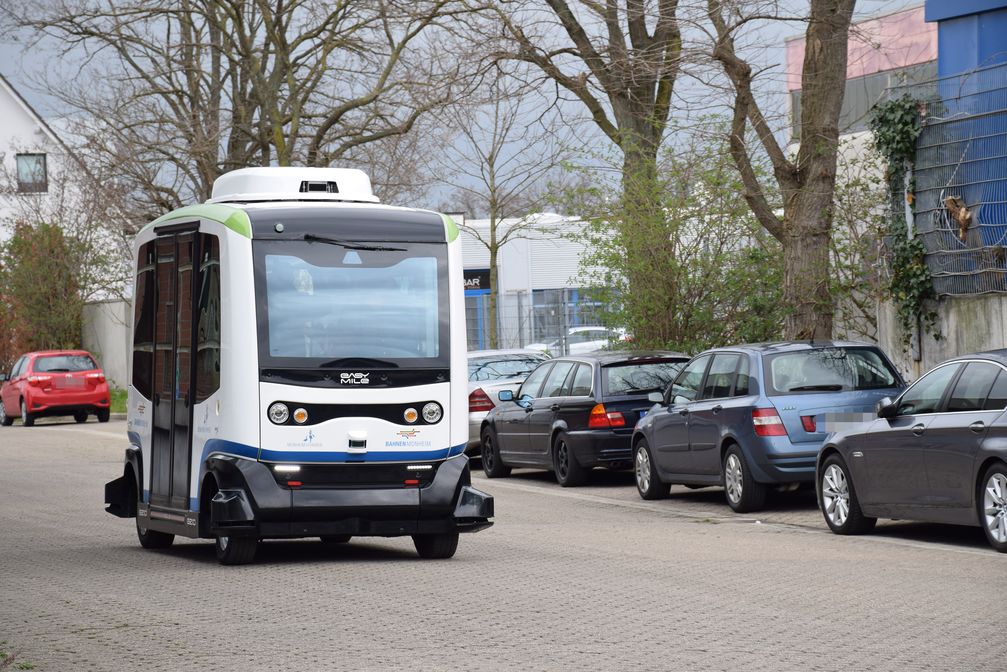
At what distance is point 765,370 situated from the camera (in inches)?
623

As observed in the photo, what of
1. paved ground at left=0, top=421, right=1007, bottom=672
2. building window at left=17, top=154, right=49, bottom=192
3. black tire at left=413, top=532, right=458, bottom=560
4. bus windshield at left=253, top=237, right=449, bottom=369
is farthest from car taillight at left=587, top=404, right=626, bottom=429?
building window at left=17, top=154, right=49, bottom=192

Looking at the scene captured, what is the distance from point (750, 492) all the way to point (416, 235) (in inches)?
206

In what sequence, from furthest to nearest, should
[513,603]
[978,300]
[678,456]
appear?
[978,300], [678,456], [513,603]

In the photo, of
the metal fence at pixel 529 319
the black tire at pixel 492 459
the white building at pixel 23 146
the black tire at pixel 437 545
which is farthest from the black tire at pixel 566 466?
the white building at pixel 23 146

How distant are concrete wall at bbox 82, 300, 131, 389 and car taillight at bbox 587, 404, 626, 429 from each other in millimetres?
33543

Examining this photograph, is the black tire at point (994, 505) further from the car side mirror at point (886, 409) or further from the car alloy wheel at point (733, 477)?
the car alloy wheel at point (733, 477)

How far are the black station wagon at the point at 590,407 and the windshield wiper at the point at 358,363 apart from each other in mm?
7701

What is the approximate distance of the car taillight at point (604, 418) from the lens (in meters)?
19.6

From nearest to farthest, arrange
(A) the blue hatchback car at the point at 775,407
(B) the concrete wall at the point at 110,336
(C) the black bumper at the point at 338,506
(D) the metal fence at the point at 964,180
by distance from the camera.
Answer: (C) the black bumper at the point at 338,506 → (A) the blue hatchback car at the point at 775,407 → (D) the metal fence at the point at 964,180 → (B) the concrete wall at the point at 110,336

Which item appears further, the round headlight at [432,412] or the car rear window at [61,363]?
the car rear window at [61,363]

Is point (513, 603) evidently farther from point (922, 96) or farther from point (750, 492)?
point (922, 96)

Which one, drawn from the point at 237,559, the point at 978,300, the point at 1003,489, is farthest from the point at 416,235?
the point at 978,300

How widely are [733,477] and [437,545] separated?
467 cm

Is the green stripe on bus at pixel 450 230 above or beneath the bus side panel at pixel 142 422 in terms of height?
above
